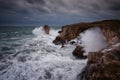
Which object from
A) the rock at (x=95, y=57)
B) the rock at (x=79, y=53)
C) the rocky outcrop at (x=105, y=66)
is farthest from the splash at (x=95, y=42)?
the rocky outcrop at (x=105, y=66)

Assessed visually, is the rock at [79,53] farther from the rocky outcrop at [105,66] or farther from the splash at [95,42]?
the rocky outcrop at [105,66]

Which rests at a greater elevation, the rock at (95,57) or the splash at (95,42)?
the splash at (95,42)

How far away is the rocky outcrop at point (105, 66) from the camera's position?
4387mm

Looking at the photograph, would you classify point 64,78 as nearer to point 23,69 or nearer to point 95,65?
point 95,65

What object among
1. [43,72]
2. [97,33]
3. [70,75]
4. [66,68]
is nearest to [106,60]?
[70,75]

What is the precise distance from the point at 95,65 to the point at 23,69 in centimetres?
462

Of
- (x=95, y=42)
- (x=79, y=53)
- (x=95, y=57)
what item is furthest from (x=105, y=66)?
(x=95, y=42)

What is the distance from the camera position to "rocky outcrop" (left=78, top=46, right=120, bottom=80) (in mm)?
4387

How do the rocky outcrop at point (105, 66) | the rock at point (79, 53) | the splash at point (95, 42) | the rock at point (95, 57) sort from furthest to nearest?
the splash at point (95, 42) < the rock at point (79, 53) < the rock at point (95, 57) < the rocky outcrop at point (105, 66)

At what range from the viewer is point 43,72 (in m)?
7.11

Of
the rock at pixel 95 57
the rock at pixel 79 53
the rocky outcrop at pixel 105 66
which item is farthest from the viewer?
the rock at pixel 79 53

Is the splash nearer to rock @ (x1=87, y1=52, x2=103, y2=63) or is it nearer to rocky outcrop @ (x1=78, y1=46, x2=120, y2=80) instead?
rock @ (x1=87, y1=52, x2=103, y2=63)

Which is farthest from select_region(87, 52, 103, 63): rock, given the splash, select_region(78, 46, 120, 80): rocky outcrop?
the splash

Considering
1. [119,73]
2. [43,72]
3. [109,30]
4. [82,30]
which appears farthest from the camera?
[82,30]
